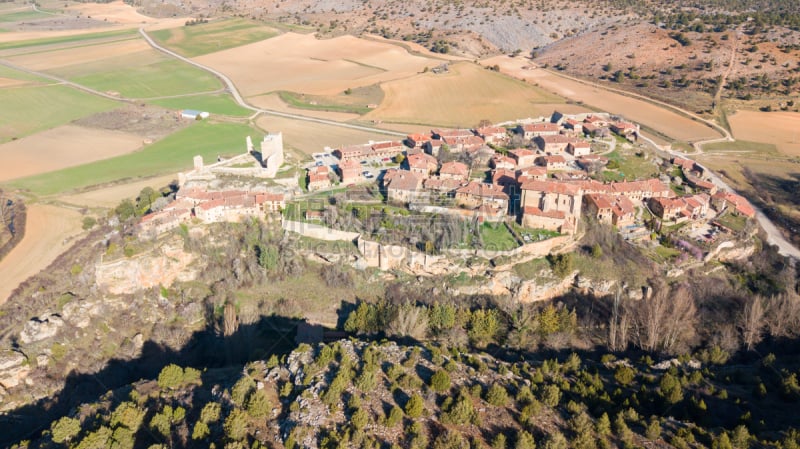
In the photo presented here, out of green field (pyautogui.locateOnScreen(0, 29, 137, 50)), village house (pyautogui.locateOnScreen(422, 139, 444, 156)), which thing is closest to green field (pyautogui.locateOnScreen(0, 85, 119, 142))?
green field (pyautogui.locateOnScreen(0, 29, 137, 50))

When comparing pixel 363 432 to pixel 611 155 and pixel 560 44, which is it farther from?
pixel 560 44

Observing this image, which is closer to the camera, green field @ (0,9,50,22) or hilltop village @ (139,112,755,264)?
hilltop village @ (139,112,755,264)

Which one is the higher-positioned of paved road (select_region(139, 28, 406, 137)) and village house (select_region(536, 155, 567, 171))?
paved road (select_region(139, 28, 406, 137))

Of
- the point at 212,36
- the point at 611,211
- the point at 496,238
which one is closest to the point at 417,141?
the point at 496,238

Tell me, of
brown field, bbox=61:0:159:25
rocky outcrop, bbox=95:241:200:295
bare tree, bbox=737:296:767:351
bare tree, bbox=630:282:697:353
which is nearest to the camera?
bare tree, bbox=737:296:767:351

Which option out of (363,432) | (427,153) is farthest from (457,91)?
(363,432)

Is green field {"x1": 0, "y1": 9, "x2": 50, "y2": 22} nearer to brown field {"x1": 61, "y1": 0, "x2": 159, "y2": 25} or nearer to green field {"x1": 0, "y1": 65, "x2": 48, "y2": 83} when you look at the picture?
brown field {"x1": 61, "y1": 0, "x2": 159, "y2": 25}

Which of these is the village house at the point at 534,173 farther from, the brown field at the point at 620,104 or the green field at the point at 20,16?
the green field at the point at 20,16

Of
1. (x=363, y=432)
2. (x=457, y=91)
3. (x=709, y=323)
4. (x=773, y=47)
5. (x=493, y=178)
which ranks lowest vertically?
(x=709, y=323)
